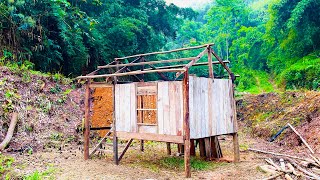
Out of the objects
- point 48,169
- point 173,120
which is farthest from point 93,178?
point 173,120

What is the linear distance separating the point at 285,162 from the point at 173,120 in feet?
12.0

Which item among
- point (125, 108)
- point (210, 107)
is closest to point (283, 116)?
point (210, 107)

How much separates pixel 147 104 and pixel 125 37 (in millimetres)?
11620

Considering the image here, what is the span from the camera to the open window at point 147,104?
796 centimetres

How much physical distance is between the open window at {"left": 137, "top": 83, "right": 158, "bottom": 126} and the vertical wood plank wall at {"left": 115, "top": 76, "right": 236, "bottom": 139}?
13 centimetres

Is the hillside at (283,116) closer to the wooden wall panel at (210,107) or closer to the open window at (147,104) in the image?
the wooden wall panel at (210,107)

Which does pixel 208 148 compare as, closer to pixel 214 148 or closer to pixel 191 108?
pixel 214 148

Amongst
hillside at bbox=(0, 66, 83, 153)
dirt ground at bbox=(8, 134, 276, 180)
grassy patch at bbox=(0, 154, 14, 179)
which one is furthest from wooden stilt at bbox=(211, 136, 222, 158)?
grassy patch at bbox=(0, 154, 14, 179)

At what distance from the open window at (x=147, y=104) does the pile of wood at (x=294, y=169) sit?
3.20 metres

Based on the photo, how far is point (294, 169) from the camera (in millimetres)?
7594

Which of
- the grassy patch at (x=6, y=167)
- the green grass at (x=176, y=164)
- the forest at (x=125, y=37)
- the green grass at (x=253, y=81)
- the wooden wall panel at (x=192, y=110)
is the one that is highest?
the forest at (x=125, y=37)

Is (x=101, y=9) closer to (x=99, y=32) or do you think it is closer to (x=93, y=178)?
(x=99, y=32)

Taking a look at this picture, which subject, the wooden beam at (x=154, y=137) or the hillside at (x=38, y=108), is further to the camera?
the hillside at (x=38, y=108)

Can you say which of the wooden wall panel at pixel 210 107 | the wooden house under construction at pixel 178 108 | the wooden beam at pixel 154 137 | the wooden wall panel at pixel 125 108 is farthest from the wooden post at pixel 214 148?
the wooden wall panel at pixel 125 108
